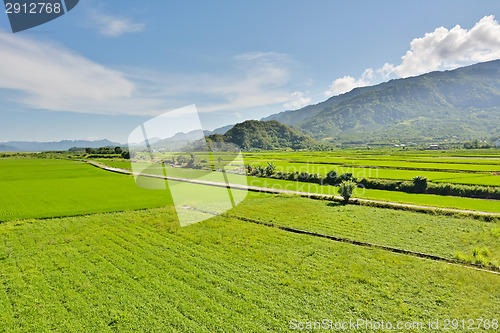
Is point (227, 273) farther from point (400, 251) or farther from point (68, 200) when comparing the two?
point (68, 200)

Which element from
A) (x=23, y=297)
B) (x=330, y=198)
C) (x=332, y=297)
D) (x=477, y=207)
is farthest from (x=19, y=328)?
(x=477, y=207)

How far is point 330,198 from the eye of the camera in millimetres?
37844

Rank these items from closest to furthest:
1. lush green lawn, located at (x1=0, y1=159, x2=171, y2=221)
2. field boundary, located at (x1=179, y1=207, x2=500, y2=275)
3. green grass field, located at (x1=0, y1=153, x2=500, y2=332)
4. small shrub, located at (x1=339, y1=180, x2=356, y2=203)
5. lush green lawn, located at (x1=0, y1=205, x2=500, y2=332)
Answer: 1. lush green lawn, located at (x1=0, y1=205, x2=500, y2=332)
2. green grass field, located at (x1=0, y1=153, x2=500, y2=332)
3. field boundary, located at (x1=179, y1=207, x2=500, y2=275)
4. lush green lawn, located at (x1=0, y1=159, x2=171, y2=221)
5. small shrub, located at (x1=339, y1=180, x2=356, y2=203)

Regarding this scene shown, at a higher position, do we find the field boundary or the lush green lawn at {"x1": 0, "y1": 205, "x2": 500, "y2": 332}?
the lush green lawn at {"x1": 0, "y1": 205, "x2": 500, "y2": 332}

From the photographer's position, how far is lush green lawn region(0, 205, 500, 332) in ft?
35.5

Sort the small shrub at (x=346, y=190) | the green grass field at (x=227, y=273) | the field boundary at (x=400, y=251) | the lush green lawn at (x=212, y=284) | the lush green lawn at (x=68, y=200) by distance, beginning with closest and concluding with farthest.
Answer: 1. the lush green lawn at (x=212, y=284)
2. the green grass field at (x=227, y=273)
3. the field boundary at (x=400, y=251)
4. the lush green lawn at (x=68, y=200)
5. the small shrub at (x=346, y=190)

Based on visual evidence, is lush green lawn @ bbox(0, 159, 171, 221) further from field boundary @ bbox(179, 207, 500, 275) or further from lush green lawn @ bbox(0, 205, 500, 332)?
field boundary @ bbox(179, 207, 500, 275)

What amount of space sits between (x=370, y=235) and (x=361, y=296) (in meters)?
10.2

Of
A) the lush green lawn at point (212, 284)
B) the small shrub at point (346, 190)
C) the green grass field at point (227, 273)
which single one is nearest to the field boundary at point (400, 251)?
the green grass field at point (227, 273)

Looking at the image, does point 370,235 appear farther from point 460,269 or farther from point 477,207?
point 477,207

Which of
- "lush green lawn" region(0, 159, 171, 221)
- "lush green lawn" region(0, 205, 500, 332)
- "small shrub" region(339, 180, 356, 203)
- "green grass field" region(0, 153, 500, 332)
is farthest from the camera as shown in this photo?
"small shrub" region(339, 180, 356, 203)

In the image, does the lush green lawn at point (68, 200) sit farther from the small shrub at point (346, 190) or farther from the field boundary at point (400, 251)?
the small shrub at point (346, 190)

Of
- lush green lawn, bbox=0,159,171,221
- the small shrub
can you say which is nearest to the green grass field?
lush green lawn, bbox=0,159,171,221

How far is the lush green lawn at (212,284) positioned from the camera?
426 inches
